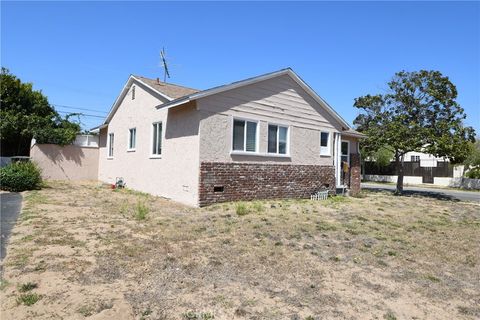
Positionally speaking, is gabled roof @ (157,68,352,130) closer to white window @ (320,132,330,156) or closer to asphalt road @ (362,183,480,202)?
white window @ (320,132,330,156)

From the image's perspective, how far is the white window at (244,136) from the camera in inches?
505

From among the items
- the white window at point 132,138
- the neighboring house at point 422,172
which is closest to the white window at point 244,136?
the white window at point 132,138

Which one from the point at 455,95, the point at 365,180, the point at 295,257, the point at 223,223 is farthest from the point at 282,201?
the point at 365,180

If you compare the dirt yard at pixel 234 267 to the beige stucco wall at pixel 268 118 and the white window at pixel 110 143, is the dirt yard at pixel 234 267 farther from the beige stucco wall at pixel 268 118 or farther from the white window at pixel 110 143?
the white window at pixel 110 143

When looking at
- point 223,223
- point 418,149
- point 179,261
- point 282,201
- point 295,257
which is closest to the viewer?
point 179,261

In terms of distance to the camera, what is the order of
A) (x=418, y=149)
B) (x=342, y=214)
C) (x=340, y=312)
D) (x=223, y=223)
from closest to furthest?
(x=340, y=312), (x=223, y=223), (x=342, y=214), (x=418, y=149)

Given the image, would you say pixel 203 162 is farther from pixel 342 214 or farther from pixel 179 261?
pixel 179 261

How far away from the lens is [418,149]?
61.4ft

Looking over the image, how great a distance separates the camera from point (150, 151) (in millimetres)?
15055

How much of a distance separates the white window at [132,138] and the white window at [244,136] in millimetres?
6091

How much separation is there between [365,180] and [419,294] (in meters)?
33.5

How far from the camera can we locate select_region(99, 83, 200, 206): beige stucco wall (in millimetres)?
12273

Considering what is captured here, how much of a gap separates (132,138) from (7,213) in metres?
8.33

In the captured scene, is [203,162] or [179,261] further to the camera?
[203,162]
